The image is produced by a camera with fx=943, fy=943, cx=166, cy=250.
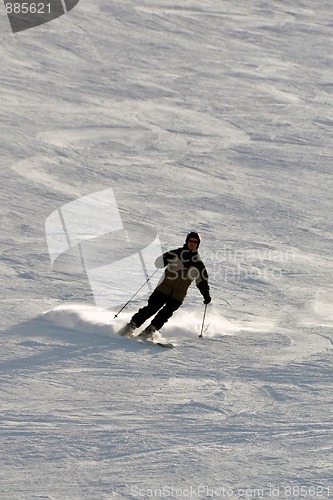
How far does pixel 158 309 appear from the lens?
8336 mm

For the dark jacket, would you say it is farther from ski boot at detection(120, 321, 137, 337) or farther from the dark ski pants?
ski boot at detection(120, 321, 137, 337)

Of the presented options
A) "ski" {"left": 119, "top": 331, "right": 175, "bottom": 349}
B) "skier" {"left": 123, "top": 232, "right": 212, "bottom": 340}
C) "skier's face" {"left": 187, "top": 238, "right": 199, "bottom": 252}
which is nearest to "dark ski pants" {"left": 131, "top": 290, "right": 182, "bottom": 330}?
"skier" {"left": 123, "top": 232, "right": 212, "bottom": 340}

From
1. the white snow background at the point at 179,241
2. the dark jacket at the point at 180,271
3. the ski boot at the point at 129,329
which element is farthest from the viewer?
the ski boot at the point at 129,329

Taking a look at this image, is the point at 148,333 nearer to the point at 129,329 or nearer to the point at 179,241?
the point at 129,329

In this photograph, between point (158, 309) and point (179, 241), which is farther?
point (179, 241)

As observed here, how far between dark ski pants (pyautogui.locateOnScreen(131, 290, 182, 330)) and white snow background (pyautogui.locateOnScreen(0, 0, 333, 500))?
0.85 ft

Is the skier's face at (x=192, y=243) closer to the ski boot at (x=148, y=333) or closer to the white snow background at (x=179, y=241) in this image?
the ski boot at (x=148, y=333)


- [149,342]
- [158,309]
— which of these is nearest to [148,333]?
[149,342]

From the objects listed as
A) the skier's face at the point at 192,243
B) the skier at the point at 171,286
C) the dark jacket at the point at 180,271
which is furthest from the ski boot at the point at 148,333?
the skier's face at the point at 192,243

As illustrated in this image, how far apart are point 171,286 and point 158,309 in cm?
24

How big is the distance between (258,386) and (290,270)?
3275mm

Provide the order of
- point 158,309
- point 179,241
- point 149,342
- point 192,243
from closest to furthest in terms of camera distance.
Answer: point 192,243 → point 149,342 → point 158,309 → point 179,241

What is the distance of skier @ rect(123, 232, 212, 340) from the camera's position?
818 centimetres

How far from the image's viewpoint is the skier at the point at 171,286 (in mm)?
8180
